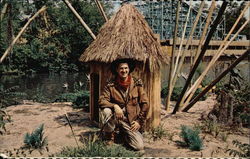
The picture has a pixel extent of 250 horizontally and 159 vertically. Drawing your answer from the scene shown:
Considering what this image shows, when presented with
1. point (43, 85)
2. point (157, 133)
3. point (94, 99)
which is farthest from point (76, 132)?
point (43, 85)

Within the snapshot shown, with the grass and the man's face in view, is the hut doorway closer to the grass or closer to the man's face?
the grass

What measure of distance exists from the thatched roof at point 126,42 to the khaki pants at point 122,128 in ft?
3.38

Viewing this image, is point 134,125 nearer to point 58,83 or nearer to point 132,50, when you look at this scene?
point 132,50

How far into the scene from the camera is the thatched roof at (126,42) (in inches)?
193

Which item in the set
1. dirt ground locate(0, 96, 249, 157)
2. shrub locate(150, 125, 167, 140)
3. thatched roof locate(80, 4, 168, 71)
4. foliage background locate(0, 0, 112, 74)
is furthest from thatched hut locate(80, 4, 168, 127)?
foliage background locate(0, 0, 112, 74)

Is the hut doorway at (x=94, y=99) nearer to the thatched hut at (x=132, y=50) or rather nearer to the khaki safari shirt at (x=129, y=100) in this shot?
the thatched hut at (x=132, y=50)

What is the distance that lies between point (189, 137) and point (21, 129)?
3.24 meters

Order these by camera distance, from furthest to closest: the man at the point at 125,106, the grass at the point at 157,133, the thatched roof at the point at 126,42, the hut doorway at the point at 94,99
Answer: the hut doorway at the point at 94,99
the grass at the point at 157,133
the thatched roof at the point at 126,42
the man at the point at 125,106

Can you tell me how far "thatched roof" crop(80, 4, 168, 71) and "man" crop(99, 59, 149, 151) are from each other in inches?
23.5

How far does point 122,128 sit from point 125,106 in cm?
34

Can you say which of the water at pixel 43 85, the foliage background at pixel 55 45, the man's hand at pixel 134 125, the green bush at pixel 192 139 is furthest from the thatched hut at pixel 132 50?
the foliage background at pixel 55 45

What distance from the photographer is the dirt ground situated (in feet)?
14.2

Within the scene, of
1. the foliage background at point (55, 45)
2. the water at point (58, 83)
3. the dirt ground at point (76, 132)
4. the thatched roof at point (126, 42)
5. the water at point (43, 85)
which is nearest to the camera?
the dirt ground at point (76, 132)

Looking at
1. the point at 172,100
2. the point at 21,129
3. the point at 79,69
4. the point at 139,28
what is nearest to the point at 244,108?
the point at 139,28
